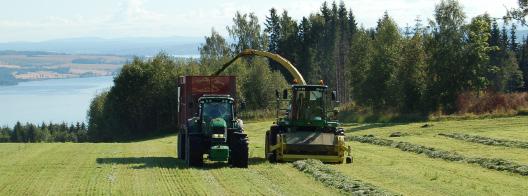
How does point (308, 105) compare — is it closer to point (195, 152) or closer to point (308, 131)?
point (308, 131)

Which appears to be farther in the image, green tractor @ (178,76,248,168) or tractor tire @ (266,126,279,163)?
tractor tire @ (266,126,279,163)

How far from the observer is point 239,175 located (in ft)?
65.1

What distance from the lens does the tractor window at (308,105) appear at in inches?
970

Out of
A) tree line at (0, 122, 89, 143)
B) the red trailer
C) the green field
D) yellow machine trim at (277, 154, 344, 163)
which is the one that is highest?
the red trailer

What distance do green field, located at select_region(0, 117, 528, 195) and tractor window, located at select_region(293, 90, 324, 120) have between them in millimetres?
2038

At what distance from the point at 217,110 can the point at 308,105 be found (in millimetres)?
3269

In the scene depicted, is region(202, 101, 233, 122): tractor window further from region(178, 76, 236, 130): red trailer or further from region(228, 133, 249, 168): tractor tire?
region(178, 76, 236, 130): red trailer

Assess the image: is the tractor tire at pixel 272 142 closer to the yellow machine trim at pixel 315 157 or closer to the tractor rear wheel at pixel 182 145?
the yellow machine trim at pixel 315 157

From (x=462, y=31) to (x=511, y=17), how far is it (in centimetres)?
403

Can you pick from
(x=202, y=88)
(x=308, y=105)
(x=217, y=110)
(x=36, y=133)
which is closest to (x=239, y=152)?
(x=217, y=110)

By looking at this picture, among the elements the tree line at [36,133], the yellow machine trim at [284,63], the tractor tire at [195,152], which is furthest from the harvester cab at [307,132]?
the tree line at [36,133]

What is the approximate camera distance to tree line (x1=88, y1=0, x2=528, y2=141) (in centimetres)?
5691

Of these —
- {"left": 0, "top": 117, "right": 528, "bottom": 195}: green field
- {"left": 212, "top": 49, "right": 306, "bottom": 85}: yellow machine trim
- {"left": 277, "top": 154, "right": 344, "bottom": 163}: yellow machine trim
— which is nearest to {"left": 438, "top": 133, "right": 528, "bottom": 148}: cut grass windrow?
{"left": 0, "top": 117, "right": 528, "bottom": 195}: green field

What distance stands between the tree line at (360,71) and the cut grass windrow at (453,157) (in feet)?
80.9
